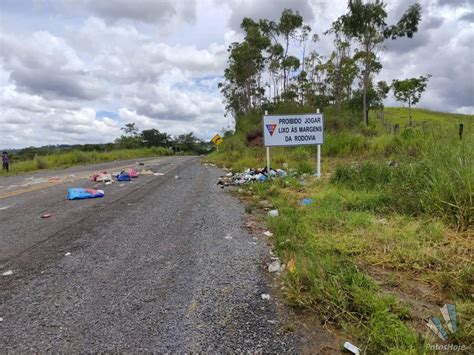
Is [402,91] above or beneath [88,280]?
above

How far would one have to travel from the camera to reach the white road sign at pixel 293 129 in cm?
922

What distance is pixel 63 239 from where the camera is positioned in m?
4.65

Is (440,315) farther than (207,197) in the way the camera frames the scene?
No

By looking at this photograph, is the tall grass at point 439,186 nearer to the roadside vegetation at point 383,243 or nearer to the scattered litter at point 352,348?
the roadside vegetation at point 383,243

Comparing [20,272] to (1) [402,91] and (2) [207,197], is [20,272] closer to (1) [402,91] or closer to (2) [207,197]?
(2) [207,197]

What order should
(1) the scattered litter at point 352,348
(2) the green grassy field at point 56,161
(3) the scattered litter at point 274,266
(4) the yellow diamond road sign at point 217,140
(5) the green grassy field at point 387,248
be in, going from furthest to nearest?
1. (4) the yellow diamond road sign at point 217,140
2. (2) the green grassy field at point 56,161
3. (3) the scattered litter at point 274,266
4. (5) the green grassy field at point 387,248
5. (1) the scattered litter at point 352,348

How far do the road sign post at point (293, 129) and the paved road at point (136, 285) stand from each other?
3901mm

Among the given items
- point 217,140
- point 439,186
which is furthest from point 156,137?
point 439,186

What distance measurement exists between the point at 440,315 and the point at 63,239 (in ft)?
14.3

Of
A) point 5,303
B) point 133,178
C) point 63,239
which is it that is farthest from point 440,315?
point 133,178

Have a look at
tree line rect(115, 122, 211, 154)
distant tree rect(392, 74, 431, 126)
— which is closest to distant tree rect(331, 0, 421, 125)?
distant tree rect(392, 74, 431, 126)

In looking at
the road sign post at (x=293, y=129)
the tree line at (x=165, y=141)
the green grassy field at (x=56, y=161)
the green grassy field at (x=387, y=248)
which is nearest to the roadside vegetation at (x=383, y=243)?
the green grassy field at (x=387, y=248)

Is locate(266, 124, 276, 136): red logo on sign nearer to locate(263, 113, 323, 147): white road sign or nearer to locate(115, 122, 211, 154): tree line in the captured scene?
locate(263, 113, 323, 147): white road sign

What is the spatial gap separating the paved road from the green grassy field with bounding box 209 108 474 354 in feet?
1.30
